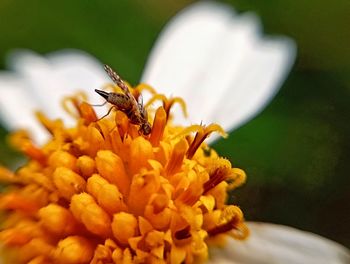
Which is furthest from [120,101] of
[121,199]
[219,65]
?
[219,65]

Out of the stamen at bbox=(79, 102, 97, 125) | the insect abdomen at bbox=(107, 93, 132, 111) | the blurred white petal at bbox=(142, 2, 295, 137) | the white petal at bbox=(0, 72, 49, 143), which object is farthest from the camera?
the white petal at bbox=(0, 72, 49, 143)

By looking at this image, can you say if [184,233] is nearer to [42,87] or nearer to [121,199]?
[121,199]

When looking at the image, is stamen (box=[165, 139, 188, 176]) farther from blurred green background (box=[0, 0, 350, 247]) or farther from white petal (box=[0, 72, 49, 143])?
white petal (box=[0, 72, 49, 143])

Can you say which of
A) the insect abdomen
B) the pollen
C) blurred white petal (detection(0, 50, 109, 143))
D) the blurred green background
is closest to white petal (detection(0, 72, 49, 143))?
A: blurred white petal (detection(0, 50, 109, 143))

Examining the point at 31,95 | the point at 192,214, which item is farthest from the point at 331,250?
the point at 31,95

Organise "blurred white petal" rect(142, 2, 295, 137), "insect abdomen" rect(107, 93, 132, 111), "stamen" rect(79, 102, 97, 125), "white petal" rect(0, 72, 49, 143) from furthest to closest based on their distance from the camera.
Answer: "white petal" rect(0, 72, 49, 143), "blurred white petal" rect(142, 2, 295, 137), "stamen" rect(79, 102, 97, 125), "insect abdomen" rect(107, 93, 132, 111)

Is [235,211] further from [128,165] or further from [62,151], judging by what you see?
[62,151]

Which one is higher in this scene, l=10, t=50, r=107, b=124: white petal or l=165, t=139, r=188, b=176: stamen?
l=165, t=139, r=188, b=176: stamen
